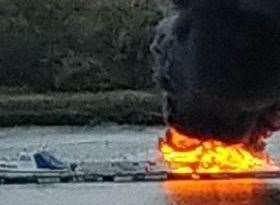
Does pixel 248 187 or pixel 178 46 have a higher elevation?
pixel 178 46

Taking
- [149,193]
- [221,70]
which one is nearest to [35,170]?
[149,193]

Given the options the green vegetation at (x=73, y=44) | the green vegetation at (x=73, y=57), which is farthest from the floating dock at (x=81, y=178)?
the green vegetation at (x=73, y=44)

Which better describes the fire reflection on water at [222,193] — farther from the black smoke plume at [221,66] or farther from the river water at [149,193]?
the black smoke plume at [221,66]

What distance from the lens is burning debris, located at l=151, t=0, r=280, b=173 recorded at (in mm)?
A: 2883

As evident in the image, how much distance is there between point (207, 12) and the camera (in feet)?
9.45

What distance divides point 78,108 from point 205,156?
20.6 feet

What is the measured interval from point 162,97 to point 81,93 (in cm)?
846

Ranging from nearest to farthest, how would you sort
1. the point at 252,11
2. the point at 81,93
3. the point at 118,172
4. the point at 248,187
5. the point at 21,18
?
the point at 252,11 < the point at 248,187 < the point at 118,172 < the point at 81,93 < the point at 21,18

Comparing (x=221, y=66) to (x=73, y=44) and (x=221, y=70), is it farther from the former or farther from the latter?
(x=73, y=44)

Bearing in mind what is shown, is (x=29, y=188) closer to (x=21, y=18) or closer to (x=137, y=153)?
(x=137, y=153)

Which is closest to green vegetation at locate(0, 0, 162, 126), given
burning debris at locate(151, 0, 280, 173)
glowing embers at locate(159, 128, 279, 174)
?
glowing embers at locate(159, 128, 279, 174)

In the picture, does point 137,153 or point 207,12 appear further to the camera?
point 137,153

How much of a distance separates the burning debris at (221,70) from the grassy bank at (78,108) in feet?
18.7

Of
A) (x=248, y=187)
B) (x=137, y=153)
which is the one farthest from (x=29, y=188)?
(x=137, y=153)
